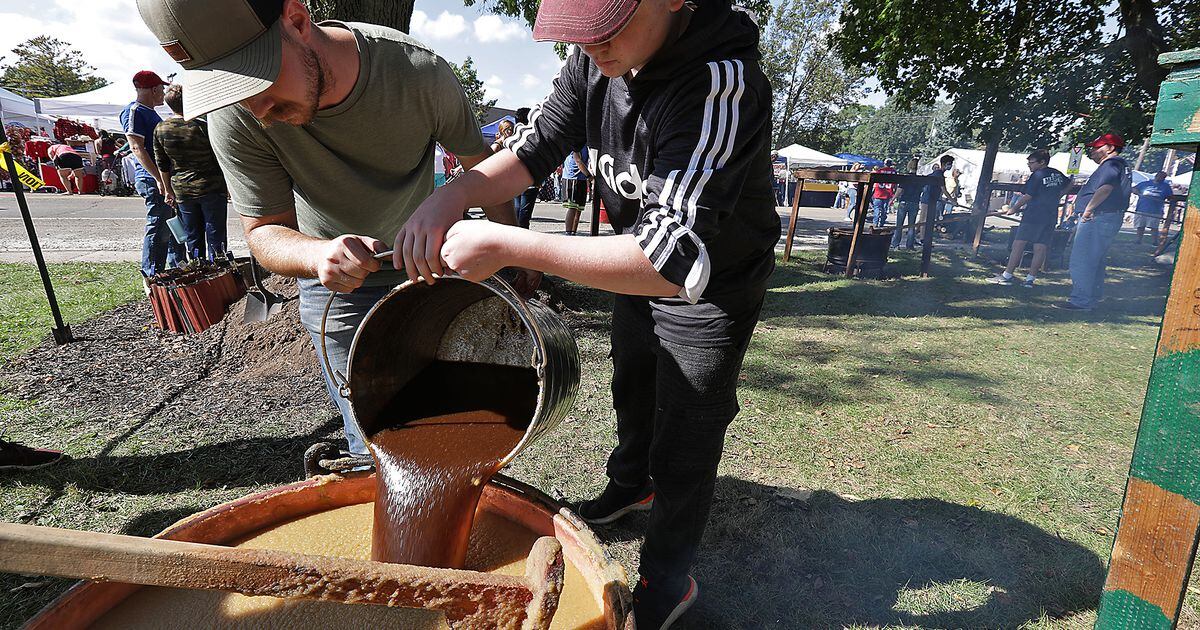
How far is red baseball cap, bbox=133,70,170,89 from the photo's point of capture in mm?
5746

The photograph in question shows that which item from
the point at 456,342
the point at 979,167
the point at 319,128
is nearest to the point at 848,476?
the point at 456,342

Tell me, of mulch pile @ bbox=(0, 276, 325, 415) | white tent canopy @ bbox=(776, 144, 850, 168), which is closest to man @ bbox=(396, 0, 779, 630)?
mulch pile @ bbox=(0, 276, 325, 415)

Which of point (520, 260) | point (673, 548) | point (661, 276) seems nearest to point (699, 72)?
point (661, 276)

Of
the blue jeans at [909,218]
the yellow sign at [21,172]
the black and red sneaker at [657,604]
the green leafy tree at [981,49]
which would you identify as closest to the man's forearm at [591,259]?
the black and red sneaker at [657,604]

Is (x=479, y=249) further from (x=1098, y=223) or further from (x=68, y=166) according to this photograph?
(x=68, y=166)

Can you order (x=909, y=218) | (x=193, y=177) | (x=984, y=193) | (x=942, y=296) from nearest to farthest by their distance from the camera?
(x=193, y=177) → (x=942, y=296) → (x=909, y=218) → (x=984, y=193)

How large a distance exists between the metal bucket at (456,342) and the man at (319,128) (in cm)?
11

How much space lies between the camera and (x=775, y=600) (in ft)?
7.54

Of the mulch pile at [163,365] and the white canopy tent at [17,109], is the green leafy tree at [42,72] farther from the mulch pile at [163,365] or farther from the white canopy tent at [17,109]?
the mulch pile at [163,365]

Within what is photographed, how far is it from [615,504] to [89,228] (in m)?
11.9

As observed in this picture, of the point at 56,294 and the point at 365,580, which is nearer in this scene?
the point at 365,580

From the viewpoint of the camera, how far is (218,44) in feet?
4.81

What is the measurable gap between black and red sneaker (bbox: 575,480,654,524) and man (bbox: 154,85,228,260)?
4.87m

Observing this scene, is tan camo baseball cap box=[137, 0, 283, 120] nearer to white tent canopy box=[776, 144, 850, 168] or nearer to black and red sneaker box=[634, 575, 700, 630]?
black and red sneaker box=[634, 575, 700, 630]
